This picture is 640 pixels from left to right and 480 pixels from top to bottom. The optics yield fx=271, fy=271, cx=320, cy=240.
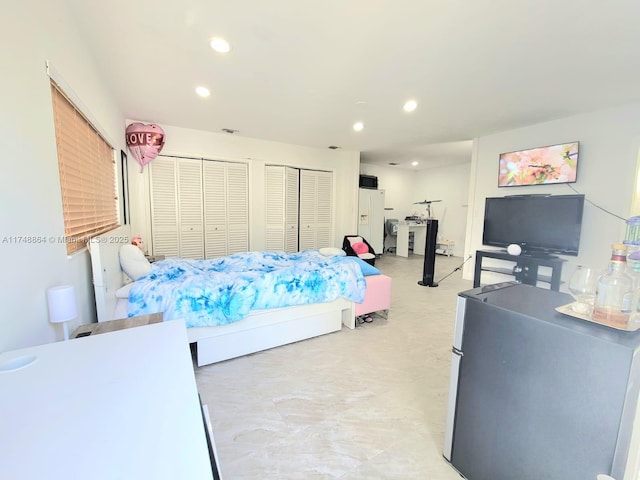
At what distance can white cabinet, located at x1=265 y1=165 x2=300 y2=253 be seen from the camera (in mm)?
5129

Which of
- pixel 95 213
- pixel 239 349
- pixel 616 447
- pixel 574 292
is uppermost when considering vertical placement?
pixel 95 213

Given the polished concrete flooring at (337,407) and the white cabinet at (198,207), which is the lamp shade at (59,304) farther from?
the white cabinet at (198,207)

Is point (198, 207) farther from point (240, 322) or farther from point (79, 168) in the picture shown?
point (240, 322)

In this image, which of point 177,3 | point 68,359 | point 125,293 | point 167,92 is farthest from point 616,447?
point 167,92

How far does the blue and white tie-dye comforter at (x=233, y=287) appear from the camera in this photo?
6.81ft

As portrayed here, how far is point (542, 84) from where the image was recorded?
269 cm

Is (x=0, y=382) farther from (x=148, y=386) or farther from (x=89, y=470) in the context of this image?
(x=89, y=470)

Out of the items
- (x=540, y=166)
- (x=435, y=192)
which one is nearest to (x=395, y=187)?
(x=435, y=192)

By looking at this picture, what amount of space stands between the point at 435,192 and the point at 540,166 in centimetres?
401

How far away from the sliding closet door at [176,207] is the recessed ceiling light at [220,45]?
8.55 ft

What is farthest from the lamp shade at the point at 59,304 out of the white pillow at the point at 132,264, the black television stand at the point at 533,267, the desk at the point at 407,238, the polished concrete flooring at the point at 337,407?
the desk at the point at 407,238

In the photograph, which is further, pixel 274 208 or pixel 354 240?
pixel 354 240

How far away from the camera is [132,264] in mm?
2430

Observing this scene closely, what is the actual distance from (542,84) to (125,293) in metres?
4.23
